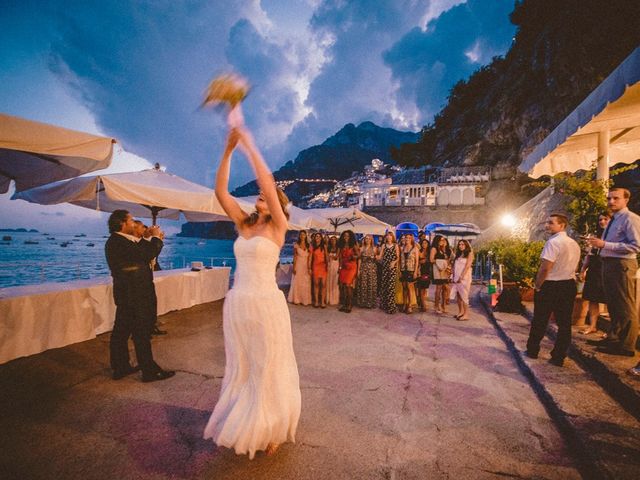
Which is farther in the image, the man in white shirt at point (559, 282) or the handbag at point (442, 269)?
the handbag at point (442, 269)

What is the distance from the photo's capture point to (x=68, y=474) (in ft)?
7.06

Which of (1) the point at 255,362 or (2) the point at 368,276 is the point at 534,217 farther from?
(1) the point at 255,362

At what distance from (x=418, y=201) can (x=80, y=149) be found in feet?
120

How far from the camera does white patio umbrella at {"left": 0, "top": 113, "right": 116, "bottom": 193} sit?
2.82 meters

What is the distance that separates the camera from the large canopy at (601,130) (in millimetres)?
3115

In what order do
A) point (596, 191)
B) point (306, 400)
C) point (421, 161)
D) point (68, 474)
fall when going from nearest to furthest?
1. point (68, 474)
2. point (306, 400)
3. point (596, 191)
4. point (421, 161)

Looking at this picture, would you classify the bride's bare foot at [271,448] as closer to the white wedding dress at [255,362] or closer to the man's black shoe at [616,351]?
the white wedding dress at [255,362]

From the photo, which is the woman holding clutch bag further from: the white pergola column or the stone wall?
the stone wall

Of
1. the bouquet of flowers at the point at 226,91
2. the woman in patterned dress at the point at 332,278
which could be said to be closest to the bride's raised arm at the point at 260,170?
the bouquet of flowers at the point at 226,91

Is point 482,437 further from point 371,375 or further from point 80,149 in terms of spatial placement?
point 80,149

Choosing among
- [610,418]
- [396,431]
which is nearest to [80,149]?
[396,431]

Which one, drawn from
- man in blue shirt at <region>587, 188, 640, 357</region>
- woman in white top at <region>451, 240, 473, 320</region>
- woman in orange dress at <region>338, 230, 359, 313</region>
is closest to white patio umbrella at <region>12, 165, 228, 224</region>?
woman in orange dress at <region>338, 230, 359, 313</region>

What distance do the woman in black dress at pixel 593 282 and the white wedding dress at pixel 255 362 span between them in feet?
14.3

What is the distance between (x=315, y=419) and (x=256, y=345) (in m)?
1.17
